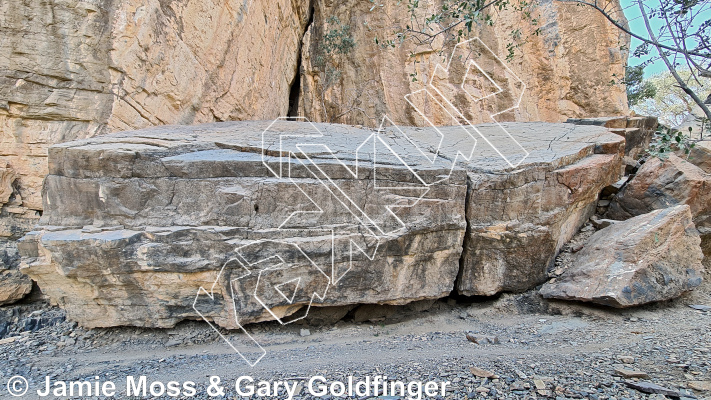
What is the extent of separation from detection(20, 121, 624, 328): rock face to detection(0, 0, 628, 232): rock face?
900mm

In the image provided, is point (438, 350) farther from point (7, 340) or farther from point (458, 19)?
point (458, 19)

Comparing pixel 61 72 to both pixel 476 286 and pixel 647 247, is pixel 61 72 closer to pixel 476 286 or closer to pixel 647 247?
pixel 476 286

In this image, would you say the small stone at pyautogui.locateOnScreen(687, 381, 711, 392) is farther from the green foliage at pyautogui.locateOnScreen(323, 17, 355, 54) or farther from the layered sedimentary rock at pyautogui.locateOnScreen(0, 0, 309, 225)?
the green foliage at pyautogui.locateOnScreen(323, 17, 355, 54)

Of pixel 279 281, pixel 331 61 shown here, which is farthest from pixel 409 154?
pixel 331 61

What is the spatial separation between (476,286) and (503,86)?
5489mm

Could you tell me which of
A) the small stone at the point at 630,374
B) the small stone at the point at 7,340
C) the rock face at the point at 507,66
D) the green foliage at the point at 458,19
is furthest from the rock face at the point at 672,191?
the small stone at the point at 7,340

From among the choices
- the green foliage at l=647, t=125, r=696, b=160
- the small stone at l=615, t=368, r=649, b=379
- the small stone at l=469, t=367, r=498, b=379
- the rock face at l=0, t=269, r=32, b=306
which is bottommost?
the rock face at l=0, t=269, r=32, b=306

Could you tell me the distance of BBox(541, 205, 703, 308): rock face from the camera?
3713 mm

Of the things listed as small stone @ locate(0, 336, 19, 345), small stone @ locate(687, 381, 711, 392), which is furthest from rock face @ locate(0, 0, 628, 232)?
small stone @ locate(687, 381, 711, 392)

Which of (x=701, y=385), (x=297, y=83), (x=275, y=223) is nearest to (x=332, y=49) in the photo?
(x=297, y=83)

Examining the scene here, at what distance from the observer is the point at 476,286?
4.28m

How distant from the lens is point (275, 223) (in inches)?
145

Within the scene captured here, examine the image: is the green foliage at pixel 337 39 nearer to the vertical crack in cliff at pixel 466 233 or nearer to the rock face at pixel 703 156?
the vertical crack in cliff at pixel 466 233

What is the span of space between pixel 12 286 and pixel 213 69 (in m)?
3.98
